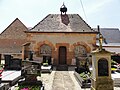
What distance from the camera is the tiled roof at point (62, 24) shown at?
21.2 metres

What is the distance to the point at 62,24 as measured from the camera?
73.2 feet

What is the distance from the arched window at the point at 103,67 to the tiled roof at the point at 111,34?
2474cm

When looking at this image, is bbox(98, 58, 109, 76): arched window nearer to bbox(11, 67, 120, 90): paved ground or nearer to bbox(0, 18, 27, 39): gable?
bbox(11, 67, 120, 90): paved ground

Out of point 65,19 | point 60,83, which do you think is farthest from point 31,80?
point 65,19

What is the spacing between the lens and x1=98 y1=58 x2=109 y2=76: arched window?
8578mm

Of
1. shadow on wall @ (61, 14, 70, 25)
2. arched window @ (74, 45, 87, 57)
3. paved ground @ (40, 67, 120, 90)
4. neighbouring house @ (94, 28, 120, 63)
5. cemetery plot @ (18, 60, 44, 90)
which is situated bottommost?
paved ground @ (40, 67, 120, 90)

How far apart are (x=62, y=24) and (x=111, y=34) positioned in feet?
49.5

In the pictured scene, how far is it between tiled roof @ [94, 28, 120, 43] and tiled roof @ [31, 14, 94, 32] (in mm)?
11327

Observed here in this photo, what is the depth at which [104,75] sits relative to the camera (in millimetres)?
8602

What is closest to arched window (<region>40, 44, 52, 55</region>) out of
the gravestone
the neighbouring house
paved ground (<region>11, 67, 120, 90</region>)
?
paved ground (<region>11, 67, 120, 90</region>)

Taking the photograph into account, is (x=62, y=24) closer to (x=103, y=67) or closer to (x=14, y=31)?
(x=103, y=67)

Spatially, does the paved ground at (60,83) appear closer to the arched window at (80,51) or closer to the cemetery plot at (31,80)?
→ the cemetery plot at (31,80)

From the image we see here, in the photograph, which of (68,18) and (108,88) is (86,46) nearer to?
(68,18)

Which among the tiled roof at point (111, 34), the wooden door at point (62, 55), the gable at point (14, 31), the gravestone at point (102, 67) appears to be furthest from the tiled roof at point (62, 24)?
the gravestone at point (102, 67)
